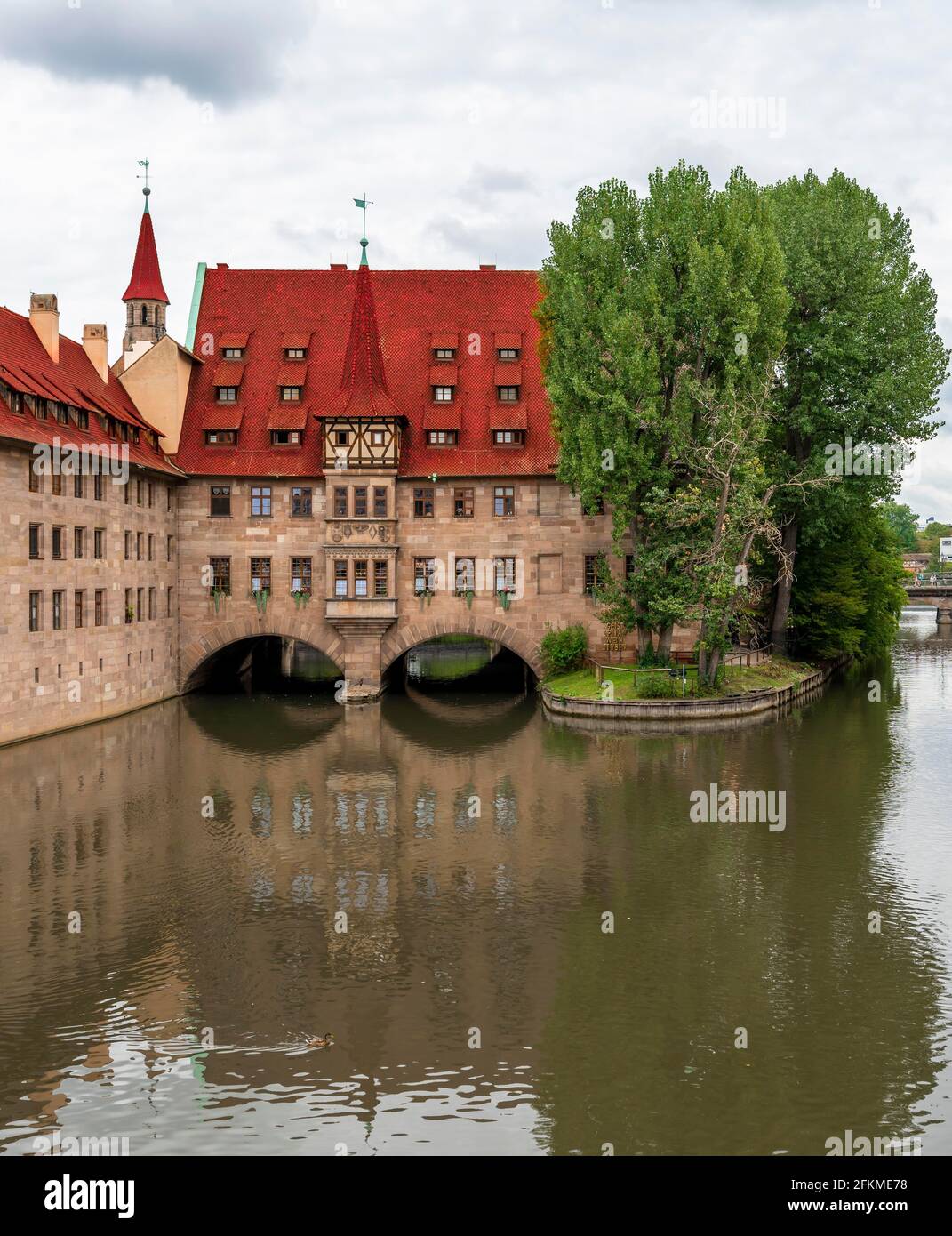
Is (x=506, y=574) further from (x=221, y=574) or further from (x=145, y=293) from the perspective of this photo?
(x=145, y=293)

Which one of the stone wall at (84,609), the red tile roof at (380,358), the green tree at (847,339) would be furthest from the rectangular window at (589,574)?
the stone wall at (84,609)

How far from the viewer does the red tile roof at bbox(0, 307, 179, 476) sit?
3834cm

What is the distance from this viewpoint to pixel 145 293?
188 ft

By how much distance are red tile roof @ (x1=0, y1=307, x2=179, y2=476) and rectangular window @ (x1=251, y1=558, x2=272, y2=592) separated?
17.4ft

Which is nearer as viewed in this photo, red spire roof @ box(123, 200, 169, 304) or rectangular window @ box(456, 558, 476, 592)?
rectangular window @ box(456, 558, 476, 592)

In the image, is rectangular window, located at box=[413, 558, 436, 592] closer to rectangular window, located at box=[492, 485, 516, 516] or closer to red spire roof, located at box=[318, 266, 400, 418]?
rectangular window, located at box=[492, 485, 516, 516]

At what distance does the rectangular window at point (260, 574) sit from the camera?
5131 centimetres

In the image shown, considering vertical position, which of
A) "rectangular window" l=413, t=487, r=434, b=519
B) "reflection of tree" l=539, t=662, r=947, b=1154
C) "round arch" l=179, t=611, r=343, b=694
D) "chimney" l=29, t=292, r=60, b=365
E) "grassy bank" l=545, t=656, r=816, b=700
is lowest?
"reflection of tree" l=539, t=662, r=947, b=1154

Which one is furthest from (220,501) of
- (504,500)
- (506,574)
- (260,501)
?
(506,574)

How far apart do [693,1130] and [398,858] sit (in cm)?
1202

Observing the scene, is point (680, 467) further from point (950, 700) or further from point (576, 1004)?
point (576, 1004)

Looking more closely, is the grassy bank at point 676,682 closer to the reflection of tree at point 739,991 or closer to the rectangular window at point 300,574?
the rectangular window at point 300,574

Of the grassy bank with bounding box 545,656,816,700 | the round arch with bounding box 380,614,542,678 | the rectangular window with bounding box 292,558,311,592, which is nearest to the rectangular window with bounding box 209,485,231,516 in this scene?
the rectangular window with bounding box 292,558,311,592

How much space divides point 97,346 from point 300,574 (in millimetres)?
13285
